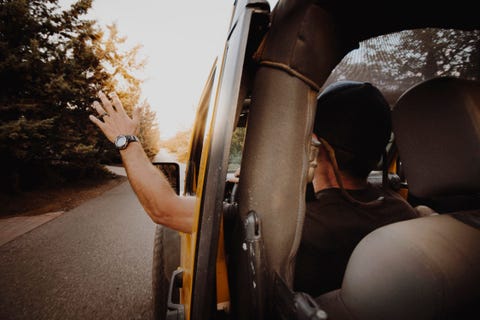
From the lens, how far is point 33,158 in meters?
7.37

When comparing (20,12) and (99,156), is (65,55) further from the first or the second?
(99,156)

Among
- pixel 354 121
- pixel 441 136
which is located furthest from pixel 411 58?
pixel 441 136

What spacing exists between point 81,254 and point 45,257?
1.86 ft

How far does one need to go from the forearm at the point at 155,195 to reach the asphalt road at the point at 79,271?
1.80m

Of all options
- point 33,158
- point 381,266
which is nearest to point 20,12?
point 33,158

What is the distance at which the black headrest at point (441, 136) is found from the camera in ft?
2.40

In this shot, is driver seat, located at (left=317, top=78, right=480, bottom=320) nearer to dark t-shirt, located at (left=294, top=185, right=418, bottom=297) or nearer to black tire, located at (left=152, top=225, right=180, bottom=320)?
dark t-shirt, located at (left=294, top=185, right=418, bottom=297)

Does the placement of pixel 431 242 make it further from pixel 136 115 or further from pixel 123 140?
pixel 136 115

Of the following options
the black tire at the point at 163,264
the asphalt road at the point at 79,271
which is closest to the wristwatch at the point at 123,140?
the black tire at the point at 163,264

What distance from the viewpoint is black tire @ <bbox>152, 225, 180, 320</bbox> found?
1.89 m

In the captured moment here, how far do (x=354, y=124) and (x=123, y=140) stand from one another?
1.39 meters

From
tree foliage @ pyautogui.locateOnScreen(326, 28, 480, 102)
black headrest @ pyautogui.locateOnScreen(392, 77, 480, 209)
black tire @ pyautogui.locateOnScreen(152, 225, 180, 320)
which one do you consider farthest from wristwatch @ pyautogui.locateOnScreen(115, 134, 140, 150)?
tree foliage @ pyautogui.locateOnScreen(326, 28, 480, 102)

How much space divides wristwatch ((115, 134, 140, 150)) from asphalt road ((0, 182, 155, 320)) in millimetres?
2063

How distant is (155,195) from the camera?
129cm
